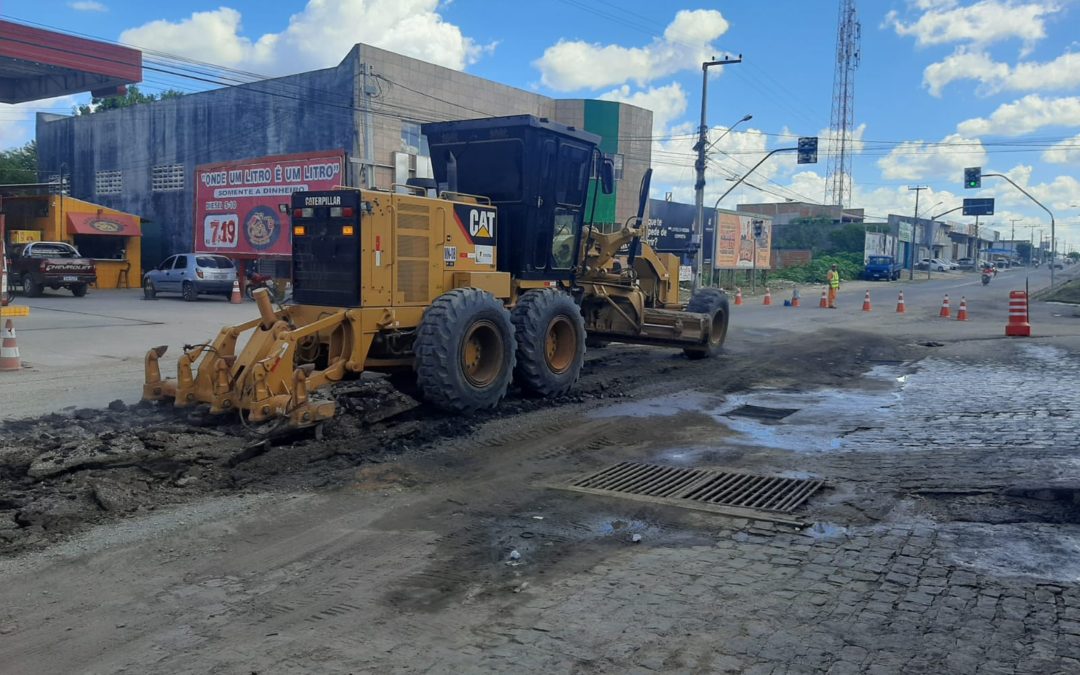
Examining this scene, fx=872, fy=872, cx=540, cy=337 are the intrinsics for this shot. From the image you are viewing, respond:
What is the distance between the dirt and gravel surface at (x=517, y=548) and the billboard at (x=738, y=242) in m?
29.8

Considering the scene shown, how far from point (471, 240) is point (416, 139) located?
25768 millimetres

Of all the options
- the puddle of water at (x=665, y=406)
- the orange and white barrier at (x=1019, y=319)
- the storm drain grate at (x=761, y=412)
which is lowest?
the storm drain grate at (x=761, y=412)

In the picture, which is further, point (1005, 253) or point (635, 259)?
point (1005, 253)

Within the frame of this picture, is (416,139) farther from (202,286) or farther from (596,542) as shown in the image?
(596,542)

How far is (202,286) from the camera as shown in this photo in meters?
26.4

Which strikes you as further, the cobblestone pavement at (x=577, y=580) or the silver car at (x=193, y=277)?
the silver car at (x=193, y=277)

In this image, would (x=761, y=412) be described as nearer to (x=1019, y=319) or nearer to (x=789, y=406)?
(x=789, y=406)

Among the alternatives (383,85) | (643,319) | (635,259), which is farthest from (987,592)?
(383,85)

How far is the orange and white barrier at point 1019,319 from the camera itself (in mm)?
18359

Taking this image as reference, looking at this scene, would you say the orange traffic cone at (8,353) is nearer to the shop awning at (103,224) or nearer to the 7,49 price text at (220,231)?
the 7,49 price text at (220,231)

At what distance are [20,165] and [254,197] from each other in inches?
972

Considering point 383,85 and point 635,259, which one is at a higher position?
point 383,85

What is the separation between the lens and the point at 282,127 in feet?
109

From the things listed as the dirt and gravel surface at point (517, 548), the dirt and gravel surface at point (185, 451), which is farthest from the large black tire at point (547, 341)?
the dirt and gravel surface at point (517, 548)
